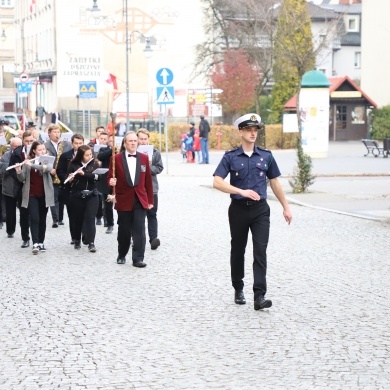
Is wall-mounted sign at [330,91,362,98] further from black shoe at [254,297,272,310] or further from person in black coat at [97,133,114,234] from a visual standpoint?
black shoe at [254,297,272,310]

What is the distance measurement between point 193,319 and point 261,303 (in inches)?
29.7

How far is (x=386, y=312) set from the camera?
1002 centimetres

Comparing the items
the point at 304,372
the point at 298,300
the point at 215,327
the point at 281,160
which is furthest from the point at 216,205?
the point at 281,160

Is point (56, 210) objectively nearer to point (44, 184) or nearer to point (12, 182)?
point (12, 182)

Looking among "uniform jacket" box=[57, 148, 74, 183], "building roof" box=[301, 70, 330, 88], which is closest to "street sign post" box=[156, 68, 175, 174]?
"building roof" box=[301, 70, 330, 88]

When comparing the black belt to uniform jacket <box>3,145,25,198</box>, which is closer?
the black belt

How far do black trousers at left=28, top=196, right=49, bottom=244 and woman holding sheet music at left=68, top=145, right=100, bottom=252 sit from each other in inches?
16.2

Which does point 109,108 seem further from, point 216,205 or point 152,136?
point 216,205

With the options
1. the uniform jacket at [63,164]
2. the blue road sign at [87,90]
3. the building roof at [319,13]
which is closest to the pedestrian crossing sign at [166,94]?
the blue road sign at [87,90]

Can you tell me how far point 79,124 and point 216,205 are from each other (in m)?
43.0

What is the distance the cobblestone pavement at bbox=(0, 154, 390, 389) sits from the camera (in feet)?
24.5

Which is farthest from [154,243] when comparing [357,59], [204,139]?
[357,59]

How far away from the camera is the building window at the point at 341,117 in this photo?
2506 inches

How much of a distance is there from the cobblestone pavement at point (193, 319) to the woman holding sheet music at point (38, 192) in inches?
15.3
